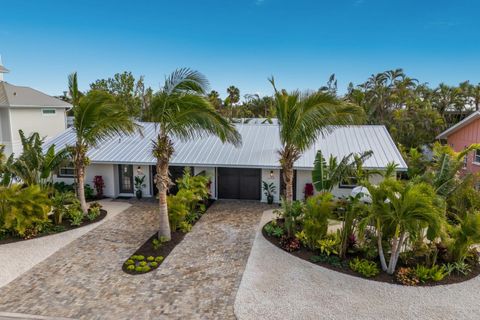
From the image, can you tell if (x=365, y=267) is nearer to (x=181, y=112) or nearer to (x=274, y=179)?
(x=181, y=112)

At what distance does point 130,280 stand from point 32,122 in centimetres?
2324

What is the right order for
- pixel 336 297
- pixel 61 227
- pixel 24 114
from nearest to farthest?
pixel 336 297
pixel 61 227
pixel 24 114

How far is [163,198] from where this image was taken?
10.7 metres

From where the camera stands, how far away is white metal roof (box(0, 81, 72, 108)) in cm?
2386

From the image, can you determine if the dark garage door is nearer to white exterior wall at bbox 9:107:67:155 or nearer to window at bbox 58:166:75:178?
window at bbox 58:166:75:178

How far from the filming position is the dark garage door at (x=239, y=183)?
16.5 meters

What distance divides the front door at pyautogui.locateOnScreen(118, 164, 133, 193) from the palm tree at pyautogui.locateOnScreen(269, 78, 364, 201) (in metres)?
9.89

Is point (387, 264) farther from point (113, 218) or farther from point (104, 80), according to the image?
point (104, 80)

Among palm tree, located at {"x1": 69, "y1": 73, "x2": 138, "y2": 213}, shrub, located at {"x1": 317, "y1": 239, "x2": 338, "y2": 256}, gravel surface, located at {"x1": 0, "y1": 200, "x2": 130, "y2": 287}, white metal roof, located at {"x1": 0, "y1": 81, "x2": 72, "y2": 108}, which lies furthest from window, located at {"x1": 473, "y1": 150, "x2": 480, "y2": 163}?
white metal roof, located at {"x1": 0, "y1": 81, "x2": 72, "y2": 108}

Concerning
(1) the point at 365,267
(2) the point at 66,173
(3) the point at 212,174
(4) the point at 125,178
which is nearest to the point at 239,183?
(3) the point at 212,174

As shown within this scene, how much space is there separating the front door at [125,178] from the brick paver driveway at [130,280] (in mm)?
4903

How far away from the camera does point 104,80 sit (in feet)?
116

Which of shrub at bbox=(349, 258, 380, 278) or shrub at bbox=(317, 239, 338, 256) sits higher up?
shrub at bbox=(317, 239, 338, 256)

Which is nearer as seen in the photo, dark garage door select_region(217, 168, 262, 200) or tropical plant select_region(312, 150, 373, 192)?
tropical plant select_region(312, 150, 373, 192)
